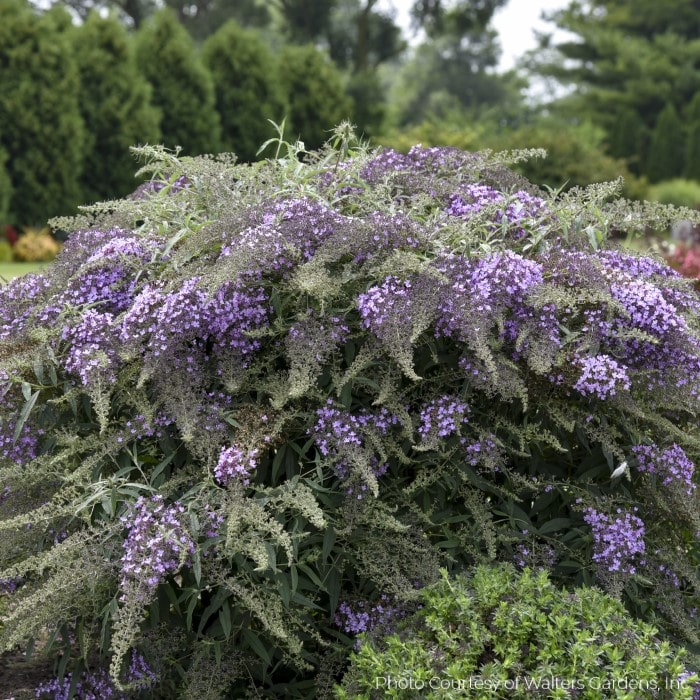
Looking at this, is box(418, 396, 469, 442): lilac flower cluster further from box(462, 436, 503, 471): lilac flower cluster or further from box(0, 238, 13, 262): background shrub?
box(0, 238, 13, 262): background shrub

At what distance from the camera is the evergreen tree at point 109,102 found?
47.4ft

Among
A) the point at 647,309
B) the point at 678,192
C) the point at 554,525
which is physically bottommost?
the point at 678,192

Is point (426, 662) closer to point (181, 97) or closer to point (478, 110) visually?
point (181, 97)

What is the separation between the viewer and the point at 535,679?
6.75ft

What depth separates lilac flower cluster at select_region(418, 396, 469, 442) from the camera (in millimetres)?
2387

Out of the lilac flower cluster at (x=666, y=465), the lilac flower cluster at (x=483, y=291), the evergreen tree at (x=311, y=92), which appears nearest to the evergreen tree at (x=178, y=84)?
the evergreen tree at (x=311, y=92)

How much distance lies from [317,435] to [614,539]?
3.01ft

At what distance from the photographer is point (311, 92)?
1803cm

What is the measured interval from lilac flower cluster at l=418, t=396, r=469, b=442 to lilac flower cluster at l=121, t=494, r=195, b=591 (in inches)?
27.4

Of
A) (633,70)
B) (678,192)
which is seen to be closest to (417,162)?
(678,192)

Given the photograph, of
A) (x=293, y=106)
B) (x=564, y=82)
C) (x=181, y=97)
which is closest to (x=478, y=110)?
(x=564, y=82)

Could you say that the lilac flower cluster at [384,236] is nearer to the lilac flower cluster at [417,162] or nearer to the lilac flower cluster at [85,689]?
the lilac flower cluster at [417,162]

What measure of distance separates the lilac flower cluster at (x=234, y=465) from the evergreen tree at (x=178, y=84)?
13.7m

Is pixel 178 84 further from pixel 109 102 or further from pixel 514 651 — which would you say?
pixel 514 651
